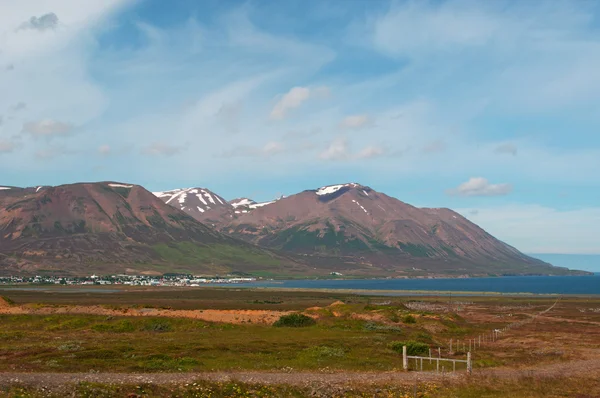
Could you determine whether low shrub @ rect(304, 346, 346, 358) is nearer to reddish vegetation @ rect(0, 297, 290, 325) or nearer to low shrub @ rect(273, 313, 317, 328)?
low shrub @ rect(273, 313, 317, 328)

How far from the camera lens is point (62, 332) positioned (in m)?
65.7

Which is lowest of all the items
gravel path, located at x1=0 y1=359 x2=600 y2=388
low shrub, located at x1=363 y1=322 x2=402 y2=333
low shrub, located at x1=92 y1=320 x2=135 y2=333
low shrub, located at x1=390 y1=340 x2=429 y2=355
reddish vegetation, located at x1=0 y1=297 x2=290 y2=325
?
reddish vegetation, located at x1=0 y1=297 x2=290 y2=325

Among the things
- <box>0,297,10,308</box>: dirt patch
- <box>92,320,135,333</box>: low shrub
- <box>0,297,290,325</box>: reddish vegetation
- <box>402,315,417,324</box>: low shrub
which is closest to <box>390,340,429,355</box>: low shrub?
<box>402,315,417,324</box>: low shrub

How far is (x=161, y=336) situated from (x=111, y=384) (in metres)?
33.5

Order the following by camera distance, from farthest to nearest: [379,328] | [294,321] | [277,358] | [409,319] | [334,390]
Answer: [409,319] < [294,321] < [379,328] < [277,358] < [334,390]

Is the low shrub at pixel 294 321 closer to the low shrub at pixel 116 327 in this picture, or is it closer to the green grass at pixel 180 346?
the green grass at pixel 180 346

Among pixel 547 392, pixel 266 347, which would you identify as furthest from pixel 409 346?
pixel 547 392

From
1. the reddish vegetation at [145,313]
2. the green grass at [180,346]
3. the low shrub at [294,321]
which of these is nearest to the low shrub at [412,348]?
the green grass at [180,346]

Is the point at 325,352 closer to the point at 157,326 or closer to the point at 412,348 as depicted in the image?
the point at 412,348

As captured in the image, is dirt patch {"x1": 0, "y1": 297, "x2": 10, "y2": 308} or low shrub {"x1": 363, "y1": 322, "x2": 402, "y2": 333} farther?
dirt patch {"x1": 0, "y1": 297, "x2": 10, "y2": 308}

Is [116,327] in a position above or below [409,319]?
below

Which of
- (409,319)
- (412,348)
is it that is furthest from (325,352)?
(409,319)

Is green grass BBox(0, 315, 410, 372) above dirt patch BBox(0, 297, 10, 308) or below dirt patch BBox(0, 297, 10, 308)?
above

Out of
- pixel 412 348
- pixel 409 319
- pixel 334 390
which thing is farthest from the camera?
pixel 409 319
